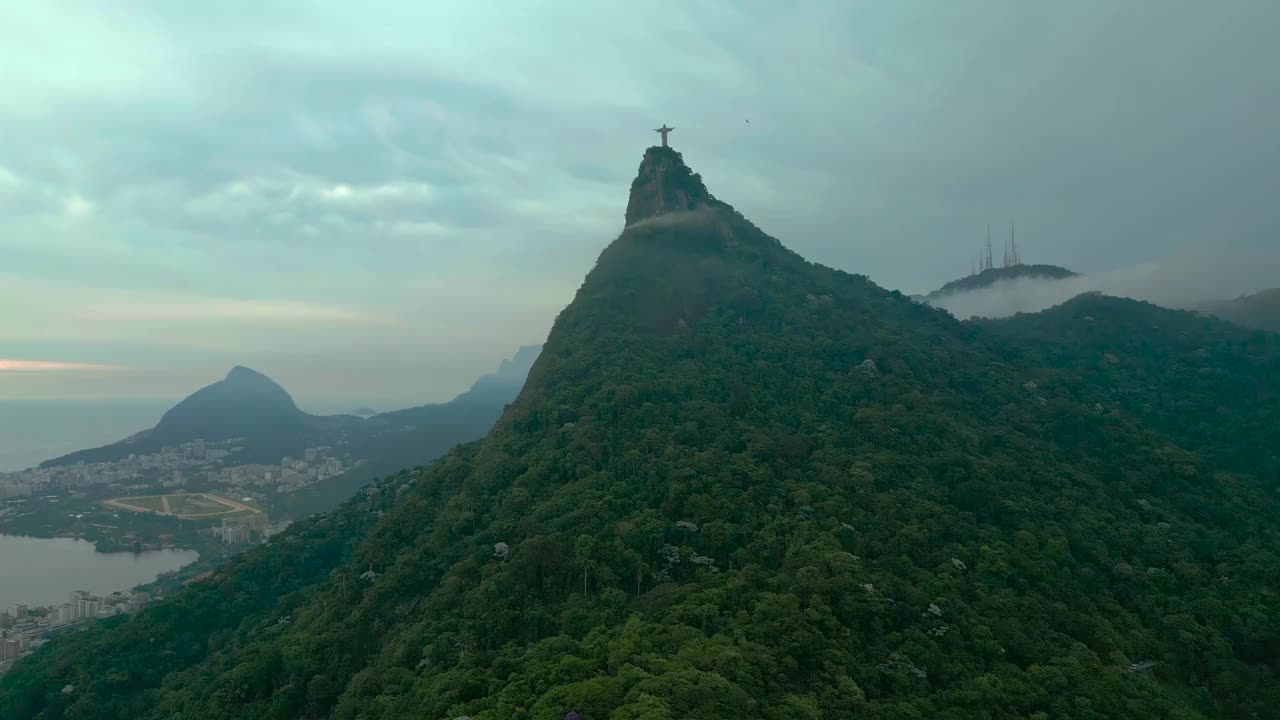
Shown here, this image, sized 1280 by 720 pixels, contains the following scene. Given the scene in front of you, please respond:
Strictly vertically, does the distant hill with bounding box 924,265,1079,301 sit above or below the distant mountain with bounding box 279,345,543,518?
above

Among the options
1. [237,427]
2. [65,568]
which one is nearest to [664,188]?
[65,568]

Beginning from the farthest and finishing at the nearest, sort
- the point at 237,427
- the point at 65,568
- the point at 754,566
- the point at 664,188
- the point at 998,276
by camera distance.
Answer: the point at 237,427 → the point at 998,276 → the point at 664,188 → the point at 65,568 → the point at 754,566

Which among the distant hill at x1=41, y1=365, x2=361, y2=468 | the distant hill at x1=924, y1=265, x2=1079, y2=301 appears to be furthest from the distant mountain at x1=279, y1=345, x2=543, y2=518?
the distant hill at x1=924, y1=265, x2=1079, y2=301

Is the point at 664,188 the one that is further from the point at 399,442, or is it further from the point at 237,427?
the point at 237,427

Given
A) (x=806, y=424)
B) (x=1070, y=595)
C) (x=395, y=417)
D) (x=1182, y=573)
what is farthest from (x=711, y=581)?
(x=395, y=417)

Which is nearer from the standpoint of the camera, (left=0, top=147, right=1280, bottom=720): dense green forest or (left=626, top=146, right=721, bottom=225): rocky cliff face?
(left=0, top=147, right=1280, bottom=720): dense green forest

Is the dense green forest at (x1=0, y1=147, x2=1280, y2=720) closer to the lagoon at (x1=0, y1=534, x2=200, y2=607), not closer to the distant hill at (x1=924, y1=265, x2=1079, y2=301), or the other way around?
the lagoon at (x1=0, y1=534, x2=200, y2=607)

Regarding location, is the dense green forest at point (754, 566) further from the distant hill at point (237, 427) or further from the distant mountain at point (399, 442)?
the distant hill at point (237, 427)
